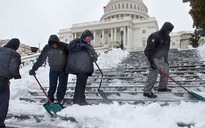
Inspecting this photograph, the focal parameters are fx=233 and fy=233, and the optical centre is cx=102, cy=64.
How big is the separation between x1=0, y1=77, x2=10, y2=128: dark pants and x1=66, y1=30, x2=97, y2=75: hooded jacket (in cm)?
149

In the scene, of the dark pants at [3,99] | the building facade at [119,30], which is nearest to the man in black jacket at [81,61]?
the dark pants at [3,99]

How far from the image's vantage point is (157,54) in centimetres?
572

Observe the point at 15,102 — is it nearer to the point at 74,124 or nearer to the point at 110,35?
the point at 74,124

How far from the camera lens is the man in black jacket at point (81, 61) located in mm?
5125

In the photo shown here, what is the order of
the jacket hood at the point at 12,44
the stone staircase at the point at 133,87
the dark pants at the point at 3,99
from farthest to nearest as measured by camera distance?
the stone staircase at the point at 133,87 < the jacket hood at the point at 12,44 < the dark pants at the point at 3,99

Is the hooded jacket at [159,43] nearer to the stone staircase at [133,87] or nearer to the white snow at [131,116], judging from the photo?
the stone staircase at [133,87]

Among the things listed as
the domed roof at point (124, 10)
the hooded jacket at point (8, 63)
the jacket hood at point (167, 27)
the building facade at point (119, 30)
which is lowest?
the hooded jacket at point (8, 63)

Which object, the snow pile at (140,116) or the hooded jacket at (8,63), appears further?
the hooded jacket at (8,63)

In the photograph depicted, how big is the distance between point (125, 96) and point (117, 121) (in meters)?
2.14

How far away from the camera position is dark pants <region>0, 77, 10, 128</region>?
13.1 ft

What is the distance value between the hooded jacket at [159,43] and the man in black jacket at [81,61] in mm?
1372

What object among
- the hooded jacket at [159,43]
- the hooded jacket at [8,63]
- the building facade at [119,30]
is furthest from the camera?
the building facade at [119,30]

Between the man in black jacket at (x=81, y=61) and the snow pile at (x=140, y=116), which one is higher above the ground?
the man in black jacket at (x=81, y=61)

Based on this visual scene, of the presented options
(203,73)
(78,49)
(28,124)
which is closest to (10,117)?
(28,124)
